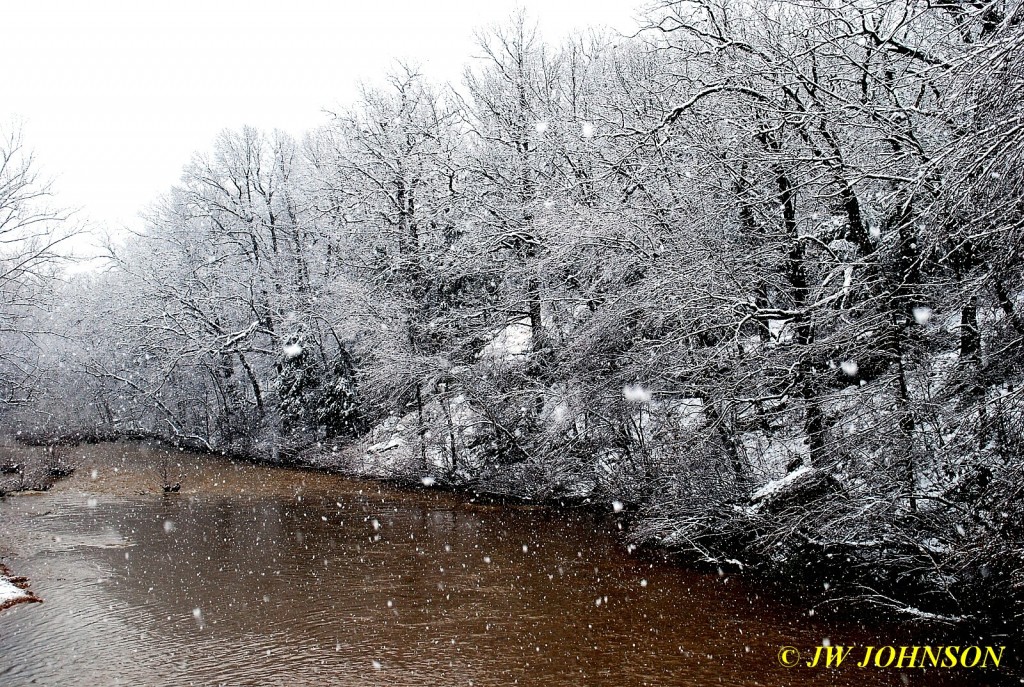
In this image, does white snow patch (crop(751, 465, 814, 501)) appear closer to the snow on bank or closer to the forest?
the forest

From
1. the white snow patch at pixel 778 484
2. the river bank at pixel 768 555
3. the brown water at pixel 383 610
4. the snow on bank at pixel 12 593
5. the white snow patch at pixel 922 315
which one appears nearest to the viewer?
the brown water at pixel 383 610

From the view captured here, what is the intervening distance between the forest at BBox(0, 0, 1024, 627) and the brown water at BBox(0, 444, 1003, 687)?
1.44 m

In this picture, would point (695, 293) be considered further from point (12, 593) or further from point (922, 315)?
point (12, 593)

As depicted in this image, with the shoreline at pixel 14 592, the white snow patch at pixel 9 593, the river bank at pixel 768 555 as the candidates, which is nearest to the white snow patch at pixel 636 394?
the river bank at pixel 768 555

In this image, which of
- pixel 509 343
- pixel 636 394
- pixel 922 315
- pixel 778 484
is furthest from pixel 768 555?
pixel 509 343

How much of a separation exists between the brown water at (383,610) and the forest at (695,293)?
1.44 meters

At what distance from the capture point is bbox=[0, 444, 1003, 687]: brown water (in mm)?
7477

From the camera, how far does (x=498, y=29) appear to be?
21.3 m

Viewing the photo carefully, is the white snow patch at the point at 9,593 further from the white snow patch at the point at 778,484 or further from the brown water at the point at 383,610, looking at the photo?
the white snow patch at the point at 778,484

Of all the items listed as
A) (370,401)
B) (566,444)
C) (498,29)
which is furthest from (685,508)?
(498,29)

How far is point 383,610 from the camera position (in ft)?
31.0

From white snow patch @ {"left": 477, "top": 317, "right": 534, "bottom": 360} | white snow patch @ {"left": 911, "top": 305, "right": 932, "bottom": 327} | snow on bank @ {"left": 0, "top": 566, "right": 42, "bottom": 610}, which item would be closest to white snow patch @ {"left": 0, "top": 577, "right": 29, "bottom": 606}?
snow on bank @ {"left": 0, "top": 566, "right": 42, "bottom": 610}

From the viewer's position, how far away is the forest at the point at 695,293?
7797 millimetres

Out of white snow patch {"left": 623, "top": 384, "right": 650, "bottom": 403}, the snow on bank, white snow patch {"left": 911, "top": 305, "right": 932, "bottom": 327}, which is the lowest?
the snow on bank
